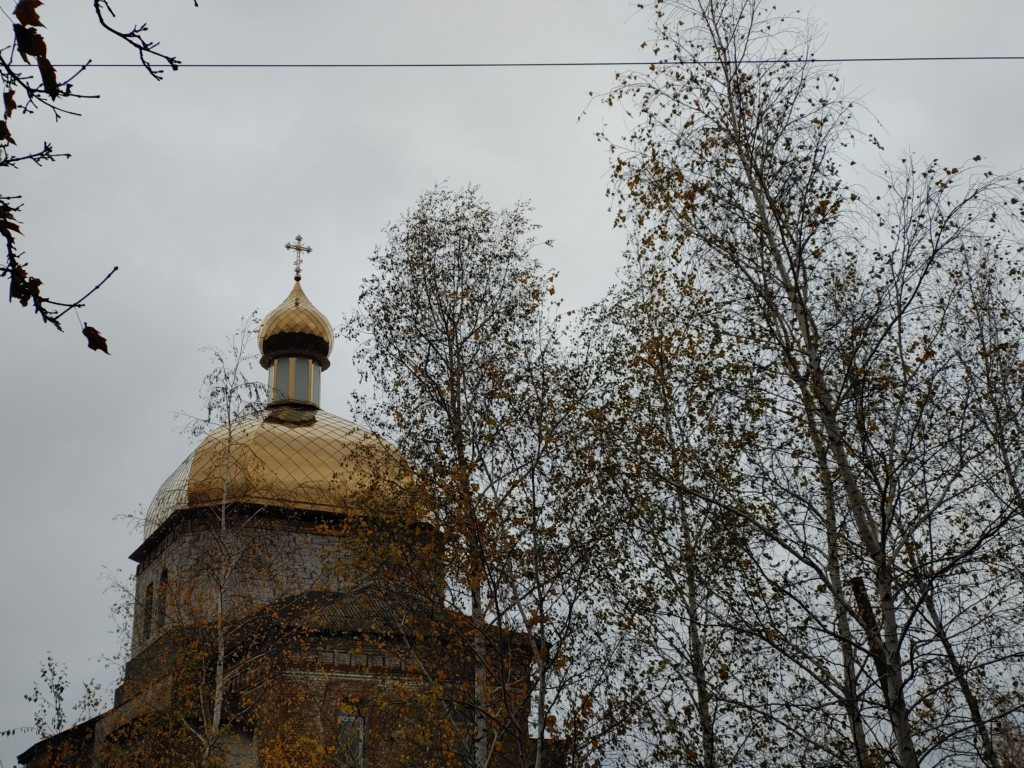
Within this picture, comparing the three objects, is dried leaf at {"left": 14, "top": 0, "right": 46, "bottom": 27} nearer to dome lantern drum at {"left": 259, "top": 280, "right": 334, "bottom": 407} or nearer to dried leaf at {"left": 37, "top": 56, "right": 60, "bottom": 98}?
dried leaf at {"left": 37, "top": 56, "right": 60, "bottom": 98}

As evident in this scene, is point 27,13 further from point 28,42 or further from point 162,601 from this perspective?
point 162,601

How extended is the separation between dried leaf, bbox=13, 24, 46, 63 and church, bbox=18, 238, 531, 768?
24.7ft

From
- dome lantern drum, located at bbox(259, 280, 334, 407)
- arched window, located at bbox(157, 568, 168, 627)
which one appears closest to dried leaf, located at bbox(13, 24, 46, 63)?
arched window, located at bbox(157, 568, 168, 627)

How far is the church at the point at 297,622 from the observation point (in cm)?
1120

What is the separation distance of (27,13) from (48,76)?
18 cm

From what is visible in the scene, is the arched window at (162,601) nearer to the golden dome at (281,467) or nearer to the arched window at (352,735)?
the golden dome at (281,467)

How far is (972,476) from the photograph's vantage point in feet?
26.5

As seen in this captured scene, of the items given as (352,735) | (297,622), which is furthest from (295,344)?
(352,735)

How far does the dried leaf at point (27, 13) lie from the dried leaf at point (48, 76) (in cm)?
10

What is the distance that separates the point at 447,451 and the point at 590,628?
235 centimetres

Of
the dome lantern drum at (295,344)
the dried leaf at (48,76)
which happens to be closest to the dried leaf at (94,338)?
the dried leaf at (48,76)

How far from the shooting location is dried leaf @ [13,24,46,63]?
3191 millimetres

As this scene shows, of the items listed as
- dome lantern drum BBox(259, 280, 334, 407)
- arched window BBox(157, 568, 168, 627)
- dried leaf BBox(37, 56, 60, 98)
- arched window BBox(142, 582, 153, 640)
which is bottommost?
dried leaf BBox(37, 56, 60, 98)

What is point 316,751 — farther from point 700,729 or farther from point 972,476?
point 972,476
